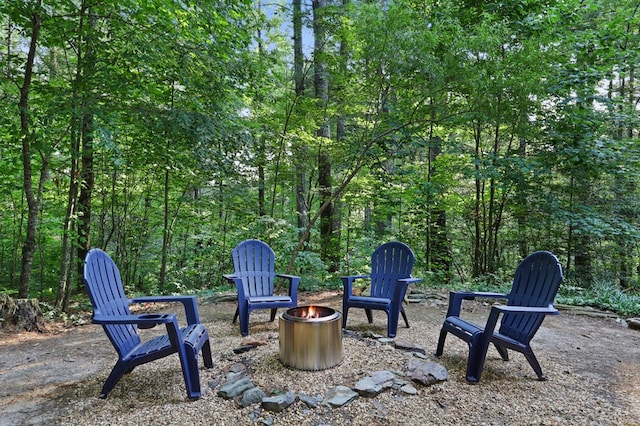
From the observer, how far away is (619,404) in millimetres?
2008

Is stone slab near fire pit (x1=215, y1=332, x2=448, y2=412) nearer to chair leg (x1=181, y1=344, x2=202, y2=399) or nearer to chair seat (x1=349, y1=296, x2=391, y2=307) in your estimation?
chair leg (x1=181, y1=344, x2=202, y2=399)

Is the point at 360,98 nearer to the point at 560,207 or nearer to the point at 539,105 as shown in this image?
the point at 539,105

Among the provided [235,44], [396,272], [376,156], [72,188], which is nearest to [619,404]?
[396,272]

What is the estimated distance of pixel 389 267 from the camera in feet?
12.0

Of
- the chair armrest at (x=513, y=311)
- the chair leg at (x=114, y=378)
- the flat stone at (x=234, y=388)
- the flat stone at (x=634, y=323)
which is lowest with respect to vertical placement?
the flat stone at (x=634, y=323)

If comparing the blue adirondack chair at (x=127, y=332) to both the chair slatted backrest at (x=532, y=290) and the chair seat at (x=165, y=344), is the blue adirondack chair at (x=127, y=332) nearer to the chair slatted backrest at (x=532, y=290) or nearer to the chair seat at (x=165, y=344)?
the chair seat at (x=165, y=344)

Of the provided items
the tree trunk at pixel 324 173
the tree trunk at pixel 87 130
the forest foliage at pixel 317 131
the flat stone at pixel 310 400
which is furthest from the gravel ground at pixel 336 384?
the tree trunk at pixel 324 173

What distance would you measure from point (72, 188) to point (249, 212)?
2.82 meters

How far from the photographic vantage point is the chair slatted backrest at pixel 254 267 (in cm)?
360

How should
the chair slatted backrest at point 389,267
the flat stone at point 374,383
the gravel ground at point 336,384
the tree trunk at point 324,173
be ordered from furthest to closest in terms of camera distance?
the tree trunk at point 324,173, the chair slatted backrest at point 389,267, the flat stone at point 374,383, the gravel ground at point 336,384

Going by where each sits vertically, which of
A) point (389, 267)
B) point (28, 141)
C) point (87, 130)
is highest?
point (87, 130)

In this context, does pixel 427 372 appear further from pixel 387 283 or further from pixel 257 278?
pixel 257 278

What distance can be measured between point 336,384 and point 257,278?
1.71 m

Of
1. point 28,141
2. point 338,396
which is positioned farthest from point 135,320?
point 28,141
